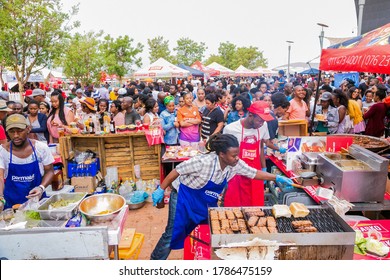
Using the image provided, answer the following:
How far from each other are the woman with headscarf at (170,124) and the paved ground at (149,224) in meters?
1.30

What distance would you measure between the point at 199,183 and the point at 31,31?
1070 cm

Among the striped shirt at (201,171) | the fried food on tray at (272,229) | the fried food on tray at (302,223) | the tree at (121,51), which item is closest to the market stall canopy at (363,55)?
the fried food on tray at (302,223)

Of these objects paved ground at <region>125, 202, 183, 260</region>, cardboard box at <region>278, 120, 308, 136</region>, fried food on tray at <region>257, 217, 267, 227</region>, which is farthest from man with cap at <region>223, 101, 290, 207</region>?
fried food on tray at <region>257, 217, 267, 227</region>

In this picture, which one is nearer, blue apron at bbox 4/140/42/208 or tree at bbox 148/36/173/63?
blue apron at bbox 4/140/42/208

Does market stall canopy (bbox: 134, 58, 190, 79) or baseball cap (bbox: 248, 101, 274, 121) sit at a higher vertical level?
market stall canopy (bbox: 134, 58, 190, 79)

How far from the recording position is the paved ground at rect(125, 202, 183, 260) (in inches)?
157

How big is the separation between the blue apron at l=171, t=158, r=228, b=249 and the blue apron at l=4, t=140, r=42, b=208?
1.51m

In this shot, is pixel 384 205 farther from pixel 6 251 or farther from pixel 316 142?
pixel 6 251

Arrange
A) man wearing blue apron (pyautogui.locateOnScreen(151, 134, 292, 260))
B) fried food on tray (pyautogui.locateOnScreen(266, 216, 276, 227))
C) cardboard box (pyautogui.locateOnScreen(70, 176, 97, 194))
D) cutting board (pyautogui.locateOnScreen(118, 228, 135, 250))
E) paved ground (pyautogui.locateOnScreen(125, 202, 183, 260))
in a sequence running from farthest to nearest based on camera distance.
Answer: cardboard box (pyautogui.locateOnScreen(70, 176, 97, 194)), paved ground (pyautogui.locateOnScreen(125, 202, 183, 260)), man wearing blue apron (pyautogui.locateOnScreen(151, 134, 292, 260)), cutting board (pyautogui.locateOnScreen(118, 228, 135, 250)), fried food on tray (pyautogui.locateOnScreen(266, 216, 276, 227))

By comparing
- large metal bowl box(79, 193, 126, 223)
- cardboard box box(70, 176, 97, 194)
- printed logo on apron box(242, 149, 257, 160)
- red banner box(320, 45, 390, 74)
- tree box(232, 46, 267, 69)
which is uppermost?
tree box(232, 46, 267, 69)

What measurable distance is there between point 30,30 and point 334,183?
36.9 feet

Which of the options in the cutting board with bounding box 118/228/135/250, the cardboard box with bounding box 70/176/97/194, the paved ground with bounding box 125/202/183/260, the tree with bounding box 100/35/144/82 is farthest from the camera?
the tree with bounding box 100/35/144/82

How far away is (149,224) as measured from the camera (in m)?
4.71

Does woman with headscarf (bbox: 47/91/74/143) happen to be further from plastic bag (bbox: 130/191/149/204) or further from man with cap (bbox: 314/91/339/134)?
man with cap (bbox: 314/91/339/134)
